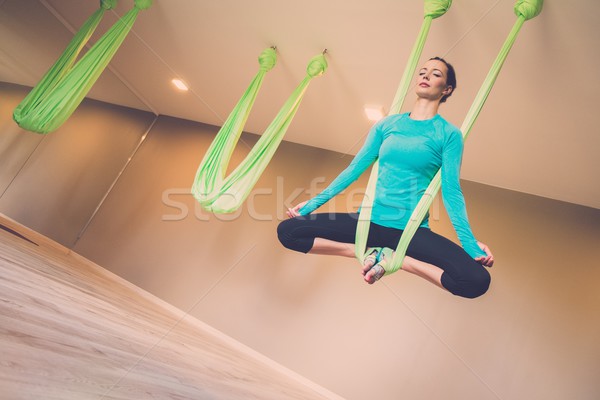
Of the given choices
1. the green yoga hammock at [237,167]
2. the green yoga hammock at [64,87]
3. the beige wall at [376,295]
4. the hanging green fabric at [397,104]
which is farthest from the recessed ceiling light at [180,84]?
the hanging green fabric at [397,104]

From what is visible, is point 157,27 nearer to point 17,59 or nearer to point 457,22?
point 17,59

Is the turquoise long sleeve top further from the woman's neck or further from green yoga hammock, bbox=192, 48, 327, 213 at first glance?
green yoga hammock, bbox=192, 48, 327, 213

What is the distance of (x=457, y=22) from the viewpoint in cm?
238

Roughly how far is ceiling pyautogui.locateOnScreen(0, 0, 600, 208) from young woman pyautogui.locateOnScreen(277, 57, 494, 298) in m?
1.04

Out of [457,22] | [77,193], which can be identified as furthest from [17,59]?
[457,22]

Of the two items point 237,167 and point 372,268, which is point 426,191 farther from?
point 237,167

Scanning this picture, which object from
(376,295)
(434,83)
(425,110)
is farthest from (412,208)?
(376,295)

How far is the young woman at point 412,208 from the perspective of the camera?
1.43 metres

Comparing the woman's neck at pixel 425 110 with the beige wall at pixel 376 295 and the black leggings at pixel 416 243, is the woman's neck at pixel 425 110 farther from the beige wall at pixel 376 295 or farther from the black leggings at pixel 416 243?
the beige wall at pixel 376 295

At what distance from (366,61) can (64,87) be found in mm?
2351

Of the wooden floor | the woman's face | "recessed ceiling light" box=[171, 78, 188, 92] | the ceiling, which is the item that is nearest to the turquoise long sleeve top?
the woman's face

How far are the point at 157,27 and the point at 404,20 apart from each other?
250 cm

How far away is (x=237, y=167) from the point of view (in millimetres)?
2535

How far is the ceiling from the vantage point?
7.63 ft
